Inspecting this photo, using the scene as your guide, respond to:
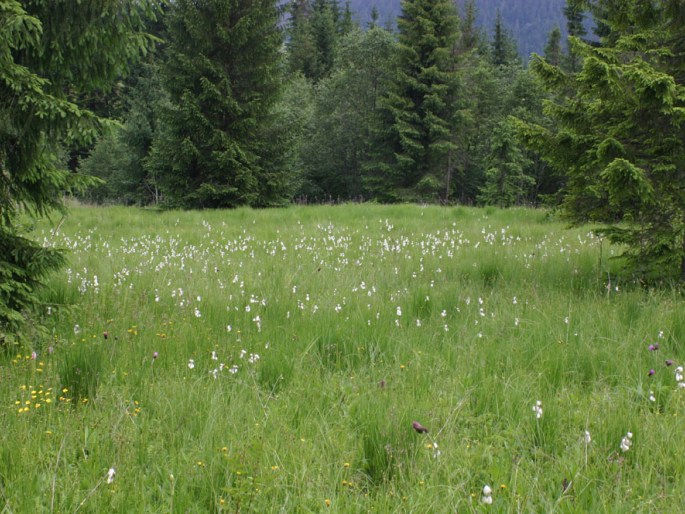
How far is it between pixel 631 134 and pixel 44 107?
586 centimetres

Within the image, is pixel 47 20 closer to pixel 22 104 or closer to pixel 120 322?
pixel 22 104

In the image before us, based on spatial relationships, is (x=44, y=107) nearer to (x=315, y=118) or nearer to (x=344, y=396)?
(x=344, y=396)

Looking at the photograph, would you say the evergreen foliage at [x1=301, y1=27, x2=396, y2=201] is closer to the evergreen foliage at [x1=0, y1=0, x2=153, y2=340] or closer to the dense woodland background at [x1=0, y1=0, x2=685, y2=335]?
the dense woodland background at [x1=0, y1=0, x2=685, y2=335]

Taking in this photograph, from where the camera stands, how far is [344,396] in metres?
3.15

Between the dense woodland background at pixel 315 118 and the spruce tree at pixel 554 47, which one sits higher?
the spruce tree at pixel 554 47

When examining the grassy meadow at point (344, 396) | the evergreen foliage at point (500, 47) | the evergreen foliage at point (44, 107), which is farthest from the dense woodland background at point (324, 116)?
the grassy meadow at point (344, 396)

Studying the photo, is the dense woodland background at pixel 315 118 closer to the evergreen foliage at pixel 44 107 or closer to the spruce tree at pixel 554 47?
the spruce tree at pixel 554 47

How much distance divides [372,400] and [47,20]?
393 cm

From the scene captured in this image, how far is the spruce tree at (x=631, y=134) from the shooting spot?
493 cm

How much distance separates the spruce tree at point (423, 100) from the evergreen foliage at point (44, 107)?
31.4 meters

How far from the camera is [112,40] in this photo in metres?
4.18

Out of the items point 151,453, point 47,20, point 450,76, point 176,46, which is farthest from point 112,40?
point 450,76

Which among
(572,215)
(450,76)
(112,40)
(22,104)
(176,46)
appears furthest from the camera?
(450,76)

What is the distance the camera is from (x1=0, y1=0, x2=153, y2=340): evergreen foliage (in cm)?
366
